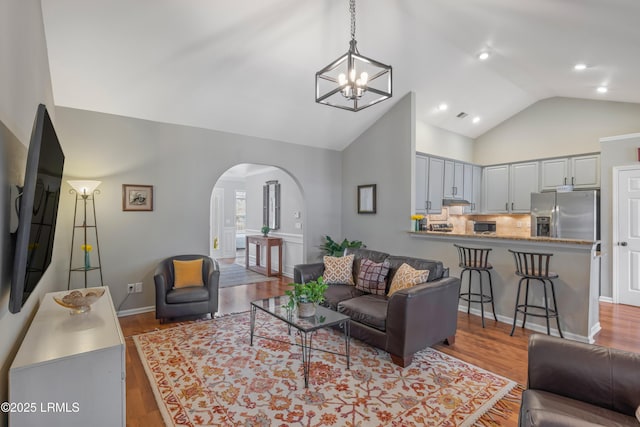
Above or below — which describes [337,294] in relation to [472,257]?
below

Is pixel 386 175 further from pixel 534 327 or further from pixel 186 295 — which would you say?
pixel 186 295

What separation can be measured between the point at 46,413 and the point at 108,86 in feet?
11.5

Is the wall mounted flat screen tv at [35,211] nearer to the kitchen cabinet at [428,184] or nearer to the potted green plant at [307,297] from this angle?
the potted green plant at [307,297]

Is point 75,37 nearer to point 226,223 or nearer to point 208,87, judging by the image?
point 208,87

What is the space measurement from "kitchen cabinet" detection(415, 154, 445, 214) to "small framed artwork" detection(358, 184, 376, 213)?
30.4 inches

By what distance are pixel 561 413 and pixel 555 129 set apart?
6.12m

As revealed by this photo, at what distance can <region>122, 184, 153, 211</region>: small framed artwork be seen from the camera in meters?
4.22

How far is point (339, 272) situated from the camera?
4062 mm

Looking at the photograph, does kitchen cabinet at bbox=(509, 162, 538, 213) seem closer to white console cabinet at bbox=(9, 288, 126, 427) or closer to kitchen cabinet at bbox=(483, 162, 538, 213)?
kitchen cabinet at bbox=(483, 162, 538, 213)

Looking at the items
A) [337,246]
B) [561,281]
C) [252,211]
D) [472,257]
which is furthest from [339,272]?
[252,211]

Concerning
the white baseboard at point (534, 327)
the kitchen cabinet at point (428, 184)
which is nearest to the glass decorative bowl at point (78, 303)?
the white baseboard at point (534, 327)

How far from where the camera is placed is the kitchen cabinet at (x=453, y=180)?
19.4 ft

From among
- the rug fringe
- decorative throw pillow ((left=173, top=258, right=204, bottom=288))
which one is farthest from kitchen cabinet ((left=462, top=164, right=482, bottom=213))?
decorative throw pillow ((left=173, top=258, right=204, bottom=288))

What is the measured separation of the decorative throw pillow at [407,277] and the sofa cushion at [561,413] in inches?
60.1
